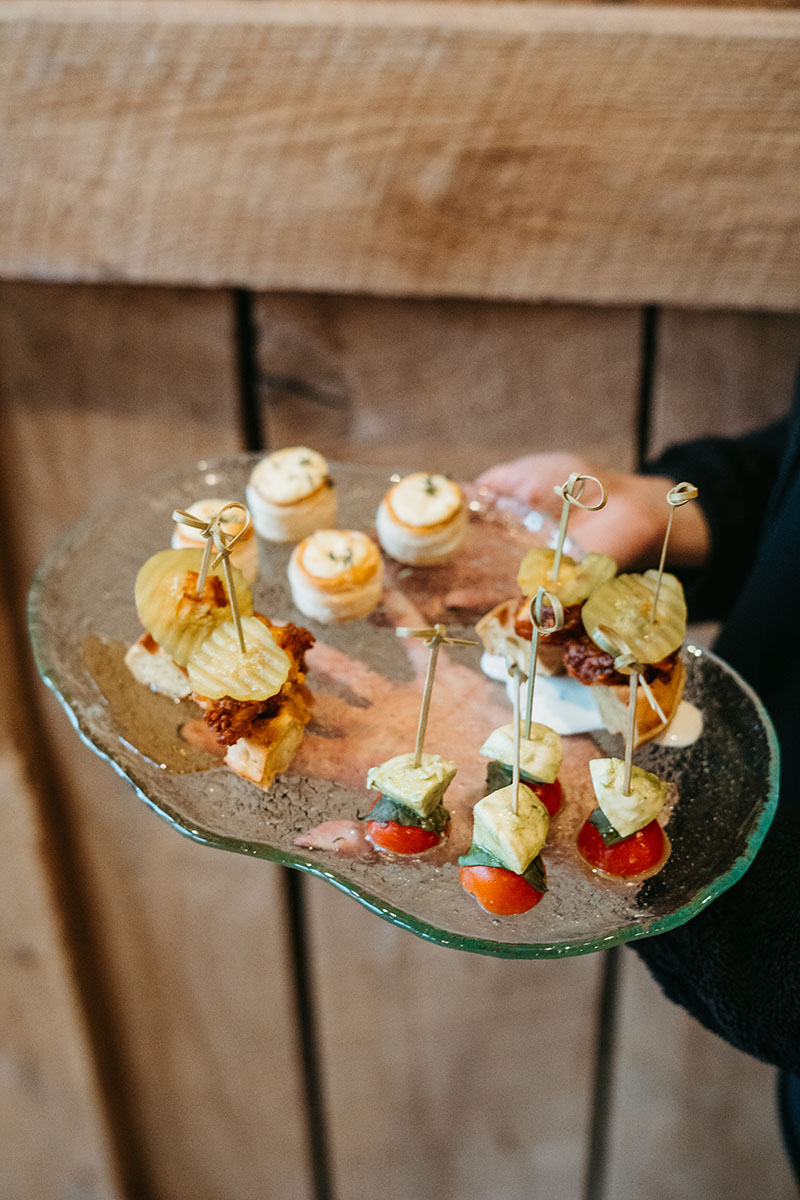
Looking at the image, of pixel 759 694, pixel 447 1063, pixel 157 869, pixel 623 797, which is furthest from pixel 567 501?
pixel 447 1063

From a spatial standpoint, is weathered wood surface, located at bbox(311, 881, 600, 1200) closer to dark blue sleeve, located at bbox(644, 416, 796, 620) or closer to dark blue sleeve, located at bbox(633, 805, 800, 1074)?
dark blue sleeve, located at bbox(644, 416, 796, 620)

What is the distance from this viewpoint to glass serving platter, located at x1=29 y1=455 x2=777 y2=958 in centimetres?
83

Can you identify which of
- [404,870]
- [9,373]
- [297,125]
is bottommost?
[404,870]

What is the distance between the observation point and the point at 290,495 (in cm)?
122

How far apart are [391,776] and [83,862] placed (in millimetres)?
1272

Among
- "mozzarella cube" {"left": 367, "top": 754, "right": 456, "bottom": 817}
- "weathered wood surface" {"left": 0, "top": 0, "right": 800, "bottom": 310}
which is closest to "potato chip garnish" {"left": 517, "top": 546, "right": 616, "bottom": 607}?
"mozzarella cube" {"left": 367, "top": 754, "right": 456, "bottom": 817}

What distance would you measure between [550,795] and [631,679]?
0.15 m

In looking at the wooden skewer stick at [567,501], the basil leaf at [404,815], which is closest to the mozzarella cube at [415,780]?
the basil leaf at [404,815]

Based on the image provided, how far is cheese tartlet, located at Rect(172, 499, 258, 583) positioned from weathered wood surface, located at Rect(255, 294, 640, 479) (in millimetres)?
349

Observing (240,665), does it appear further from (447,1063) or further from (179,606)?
(447,1063)

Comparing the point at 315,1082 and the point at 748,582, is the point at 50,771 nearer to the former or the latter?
the point at 315,1082

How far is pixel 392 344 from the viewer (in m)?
1.47

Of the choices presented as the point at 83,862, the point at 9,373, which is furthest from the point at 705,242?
the point at 83,862

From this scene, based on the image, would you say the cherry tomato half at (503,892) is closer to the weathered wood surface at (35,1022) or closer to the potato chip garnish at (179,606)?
the potato chip garnish at (179,606)
